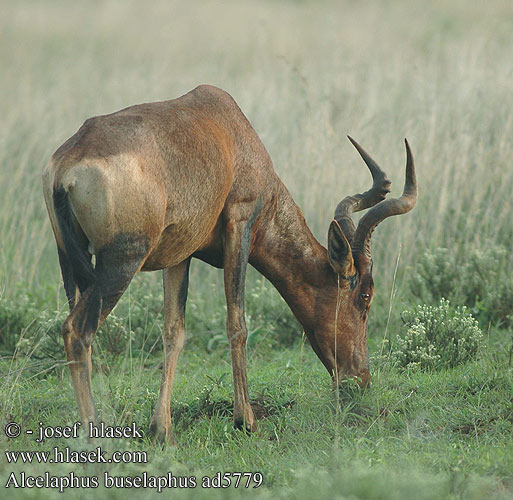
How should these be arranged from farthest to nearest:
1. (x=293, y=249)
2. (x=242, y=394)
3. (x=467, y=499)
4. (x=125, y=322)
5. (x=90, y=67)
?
1. (x=90, y=67)
2. (x=125, y=322)
3. (x=293, y=249)
4. (x=242, y=394)
5. (x=467, y=499)

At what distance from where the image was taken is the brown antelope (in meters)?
4.57

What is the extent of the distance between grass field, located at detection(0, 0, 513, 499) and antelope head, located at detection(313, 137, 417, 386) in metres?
0.21

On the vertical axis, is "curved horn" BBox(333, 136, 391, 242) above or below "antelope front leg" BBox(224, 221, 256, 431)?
above

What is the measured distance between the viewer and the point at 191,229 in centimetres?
519

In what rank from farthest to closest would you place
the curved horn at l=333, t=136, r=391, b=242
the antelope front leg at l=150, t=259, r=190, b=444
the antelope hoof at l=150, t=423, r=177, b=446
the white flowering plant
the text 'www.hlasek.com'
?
the white flowering plant < the curved horn at l=333, t=136, r=391, b=242 < the antelope front leg at l=150, t=259, r=190, b=444 < the antelope hoof at l=150, t=423, r=177, b=446 < the text 'www.hlasek.com'

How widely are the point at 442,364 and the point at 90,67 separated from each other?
11.9 m

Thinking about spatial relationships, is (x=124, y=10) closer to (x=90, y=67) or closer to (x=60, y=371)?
(x=90, y=67)

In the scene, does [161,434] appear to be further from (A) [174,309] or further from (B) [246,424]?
(A) [174,309]

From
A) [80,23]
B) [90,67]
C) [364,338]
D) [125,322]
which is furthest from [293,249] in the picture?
[80,23]

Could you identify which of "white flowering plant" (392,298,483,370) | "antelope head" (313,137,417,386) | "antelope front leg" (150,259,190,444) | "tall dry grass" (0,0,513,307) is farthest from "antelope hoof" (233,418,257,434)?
"tall dry grass" (0,0,513,307)

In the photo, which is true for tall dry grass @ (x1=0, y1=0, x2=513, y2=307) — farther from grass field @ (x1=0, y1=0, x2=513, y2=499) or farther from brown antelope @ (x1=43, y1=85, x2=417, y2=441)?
brown antelope @ (x1=43, y1=85, x2=417, y2=441)

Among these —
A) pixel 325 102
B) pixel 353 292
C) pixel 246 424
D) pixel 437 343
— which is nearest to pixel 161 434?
pixel 246 424

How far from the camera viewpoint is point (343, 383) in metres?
5.84

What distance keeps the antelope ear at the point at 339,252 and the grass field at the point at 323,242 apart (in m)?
0.48
